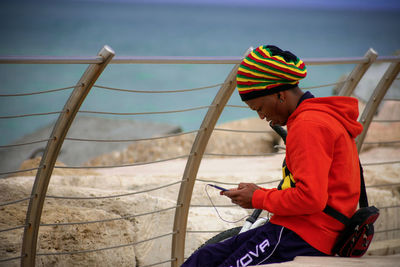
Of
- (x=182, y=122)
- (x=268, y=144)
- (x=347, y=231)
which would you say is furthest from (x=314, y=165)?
(x=182, y=122)

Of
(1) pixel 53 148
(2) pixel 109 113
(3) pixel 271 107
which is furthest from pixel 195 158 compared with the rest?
(3) pixel 271 107

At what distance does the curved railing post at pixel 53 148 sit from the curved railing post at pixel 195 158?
668mm

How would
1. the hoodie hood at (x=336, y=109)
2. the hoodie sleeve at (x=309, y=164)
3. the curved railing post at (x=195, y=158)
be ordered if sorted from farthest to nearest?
the curved railing post at (x=195, y=158) < the hoodie hood at (x=336, y=109) < the hoodie sleeve at (x=309, y=164)

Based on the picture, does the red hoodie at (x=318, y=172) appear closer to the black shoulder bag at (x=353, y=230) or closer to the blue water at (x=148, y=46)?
the black shoulder bag at (x=353, y=230)

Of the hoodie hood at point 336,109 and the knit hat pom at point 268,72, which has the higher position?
the knit hat pom at point 268,72

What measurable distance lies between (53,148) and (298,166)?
1106mm

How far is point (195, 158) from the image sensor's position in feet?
8.55

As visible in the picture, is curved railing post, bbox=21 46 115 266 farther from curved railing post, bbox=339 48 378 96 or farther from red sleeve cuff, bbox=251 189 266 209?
curved railing post, bbox=339 48 378 96

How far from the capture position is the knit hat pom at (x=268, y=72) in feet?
5.63

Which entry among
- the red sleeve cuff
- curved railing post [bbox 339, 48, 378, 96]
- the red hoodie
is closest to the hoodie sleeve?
the red hoodie

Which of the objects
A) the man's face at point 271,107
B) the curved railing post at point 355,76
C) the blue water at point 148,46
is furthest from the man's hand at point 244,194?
the blue water at point 148,46

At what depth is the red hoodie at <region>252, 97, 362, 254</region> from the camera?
1626 millimetres

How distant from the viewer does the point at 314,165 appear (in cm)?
161

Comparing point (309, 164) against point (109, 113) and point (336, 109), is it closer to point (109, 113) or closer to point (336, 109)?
point (336, 109)
